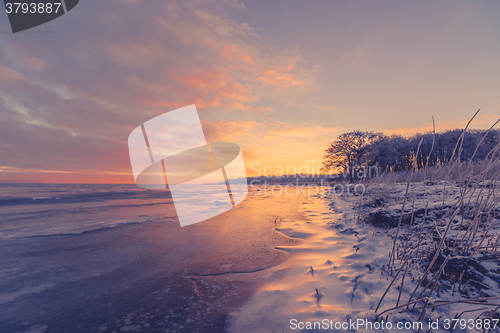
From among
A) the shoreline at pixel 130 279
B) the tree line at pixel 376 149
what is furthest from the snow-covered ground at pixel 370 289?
the tree line at pixel 376 149

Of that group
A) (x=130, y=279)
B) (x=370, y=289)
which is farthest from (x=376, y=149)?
(x=130, y=279)

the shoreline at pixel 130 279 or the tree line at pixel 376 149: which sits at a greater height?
the tree line at pixel 376 149

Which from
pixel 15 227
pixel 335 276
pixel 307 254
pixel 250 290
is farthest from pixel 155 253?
pixel 15 227

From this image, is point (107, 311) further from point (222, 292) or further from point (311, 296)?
point (311, 296)

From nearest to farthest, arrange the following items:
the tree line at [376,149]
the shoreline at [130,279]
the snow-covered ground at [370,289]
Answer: the snow-covered ground at [370,289], the shoreline at [130,279], the tree line at [376,149]

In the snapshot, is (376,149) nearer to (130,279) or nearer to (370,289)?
(370,289)

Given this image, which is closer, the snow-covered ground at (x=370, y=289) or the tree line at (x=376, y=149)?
the snow-covered ground at (x=370, y=289)

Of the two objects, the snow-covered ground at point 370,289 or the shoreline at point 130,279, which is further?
the shoreline at point 130,279

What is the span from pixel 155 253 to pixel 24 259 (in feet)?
9.82

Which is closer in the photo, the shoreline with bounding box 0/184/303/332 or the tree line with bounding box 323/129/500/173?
the shoreline with bounding box 0/184/303/332

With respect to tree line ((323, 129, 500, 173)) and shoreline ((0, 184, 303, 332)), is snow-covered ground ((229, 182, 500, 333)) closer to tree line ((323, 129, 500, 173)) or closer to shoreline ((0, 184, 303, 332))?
shoreline ((0, 184, 303, 332))

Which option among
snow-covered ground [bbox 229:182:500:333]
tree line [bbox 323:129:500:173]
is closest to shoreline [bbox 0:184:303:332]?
snow-covered ground [bbox 229:182:500:333]

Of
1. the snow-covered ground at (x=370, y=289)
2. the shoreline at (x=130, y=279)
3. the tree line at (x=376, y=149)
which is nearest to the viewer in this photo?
the snow-covered ground at (x=370, y=289)

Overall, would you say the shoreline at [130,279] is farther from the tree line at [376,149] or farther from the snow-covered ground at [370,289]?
the tree line at [376,149]
